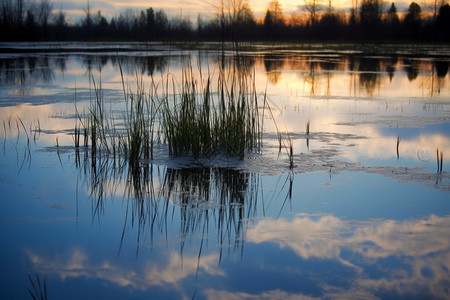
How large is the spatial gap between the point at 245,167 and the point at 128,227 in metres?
1.36

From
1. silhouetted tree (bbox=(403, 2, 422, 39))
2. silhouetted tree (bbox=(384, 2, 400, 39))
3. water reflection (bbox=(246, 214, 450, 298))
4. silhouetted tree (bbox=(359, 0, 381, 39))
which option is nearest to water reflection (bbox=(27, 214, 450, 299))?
water reflection (bbox=(246, 214, 450, 298))

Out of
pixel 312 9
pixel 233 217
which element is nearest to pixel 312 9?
pixel 312 9

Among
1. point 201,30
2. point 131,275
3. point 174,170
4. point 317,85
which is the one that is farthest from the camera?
point 317,85

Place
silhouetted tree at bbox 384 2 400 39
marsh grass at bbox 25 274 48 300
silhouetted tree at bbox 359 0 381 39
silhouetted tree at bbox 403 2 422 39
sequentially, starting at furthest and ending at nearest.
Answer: silhouetted tree at bbox 384 2 400 39 < silhouetted tree at bbox 359 0 381 39 < silhouetted tree at bbox 403 2 422 39 < marsh grass at bbox 25 274 48 300

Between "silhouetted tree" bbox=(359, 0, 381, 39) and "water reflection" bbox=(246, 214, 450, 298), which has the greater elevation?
"silhouetted tree" bbox=(359, 0, 381, 39)

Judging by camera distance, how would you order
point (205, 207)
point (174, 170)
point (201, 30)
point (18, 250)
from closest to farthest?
point (18, 250)
point (205, 207)
point (174, 170)
point (201, 30)

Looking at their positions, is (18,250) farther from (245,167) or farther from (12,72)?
(12,72)

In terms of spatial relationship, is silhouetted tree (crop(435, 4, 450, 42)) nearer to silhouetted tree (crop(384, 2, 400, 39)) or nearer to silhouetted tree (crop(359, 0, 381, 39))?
silhouetted tree (crop(359, 0, 381, 39))

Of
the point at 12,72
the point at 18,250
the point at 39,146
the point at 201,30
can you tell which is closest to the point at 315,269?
the point at 18,250

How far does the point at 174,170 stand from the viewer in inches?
146

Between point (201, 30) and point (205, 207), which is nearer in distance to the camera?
point (205, 207)

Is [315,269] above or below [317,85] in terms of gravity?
below

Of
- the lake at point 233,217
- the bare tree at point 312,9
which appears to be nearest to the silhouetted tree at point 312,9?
the bare tree at point 312,9

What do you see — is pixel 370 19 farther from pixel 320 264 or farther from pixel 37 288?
pixel 37 288
